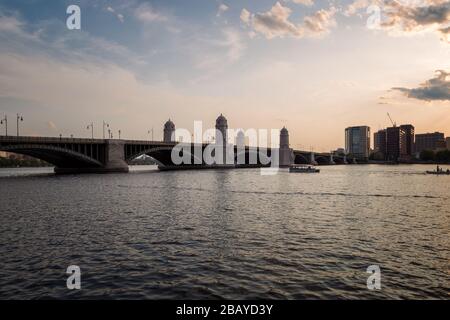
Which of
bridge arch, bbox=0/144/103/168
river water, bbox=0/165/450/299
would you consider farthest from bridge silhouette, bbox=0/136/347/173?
river water, bbox=0/165/450/299

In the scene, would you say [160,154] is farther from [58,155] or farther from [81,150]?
[58,155]

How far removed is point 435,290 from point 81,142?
4329 inches

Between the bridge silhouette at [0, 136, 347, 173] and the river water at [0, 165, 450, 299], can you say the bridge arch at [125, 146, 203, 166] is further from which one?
the river water at [0, 165, 450, 299]

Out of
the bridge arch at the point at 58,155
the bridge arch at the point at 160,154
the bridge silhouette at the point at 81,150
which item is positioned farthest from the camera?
the bridge arch at the point at 160,154

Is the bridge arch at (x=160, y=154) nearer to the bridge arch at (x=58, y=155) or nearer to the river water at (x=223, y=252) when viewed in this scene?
the bridge arch at (x=58, y=155)

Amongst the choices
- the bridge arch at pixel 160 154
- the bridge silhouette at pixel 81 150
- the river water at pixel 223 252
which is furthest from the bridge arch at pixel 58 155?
the river water at pixel 223 252

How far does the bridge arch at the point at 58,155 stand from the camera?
90.9 meters

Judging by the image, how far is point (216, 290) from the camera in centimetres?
1500

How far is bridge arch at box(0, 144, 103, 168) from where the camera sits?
90856mm

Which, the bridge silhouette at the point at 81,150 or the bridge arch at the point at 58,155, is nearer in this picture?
the bridge arch at the point at 58,155

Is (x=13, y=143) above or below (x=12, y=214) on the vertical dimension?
above
